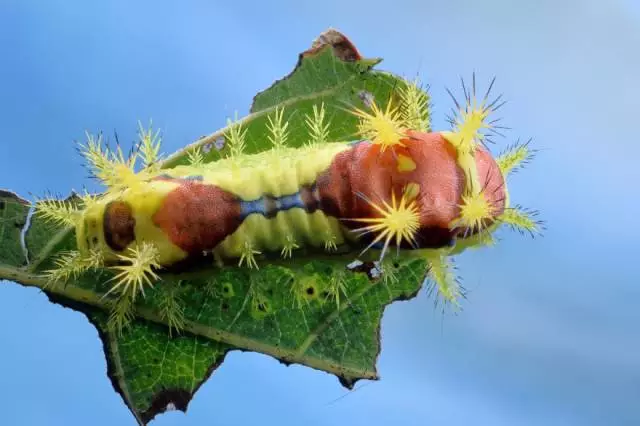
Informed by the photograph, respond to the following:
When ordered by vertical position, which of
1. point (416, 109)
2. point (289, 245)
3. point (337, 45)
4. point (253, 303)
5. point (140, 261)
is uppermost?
point (337, 45)

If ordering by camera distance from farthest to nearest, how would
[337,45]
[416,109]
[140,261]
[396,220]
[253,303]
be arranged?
[337,45] → [253,303] → [416,109] → [140,261] → [396,220]

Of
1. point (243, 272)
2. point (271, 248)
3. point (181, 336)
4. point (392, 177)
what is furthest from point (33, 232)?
point (392, 177)

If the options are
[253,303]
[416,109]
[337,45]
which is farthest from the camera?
[337,45]

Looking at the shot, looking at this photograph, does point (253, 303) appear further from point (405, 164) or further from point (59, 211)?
point (405, 164)

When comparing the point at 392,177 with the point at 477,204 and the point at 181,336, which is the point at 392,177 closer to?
the point at 477,204

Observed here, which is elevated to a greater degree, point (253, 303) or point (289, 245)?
point (253, 303)

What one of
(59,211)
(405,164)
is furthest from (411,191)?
(59,211)
